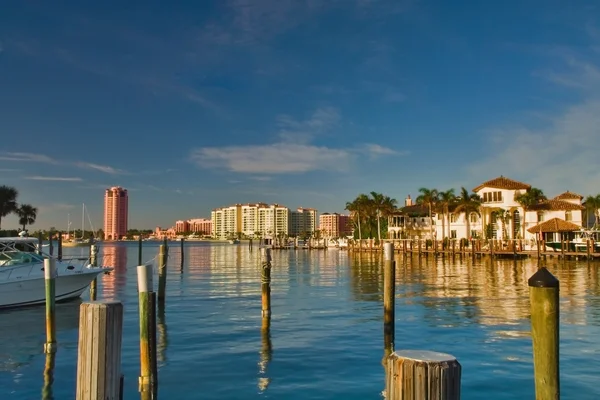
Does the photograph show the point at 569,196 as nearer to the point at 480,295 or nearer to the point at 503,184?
the point at 503,184

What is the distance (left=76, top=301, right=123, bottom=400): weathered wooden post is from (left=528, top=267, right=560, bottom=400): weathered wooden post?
4955 millimetres

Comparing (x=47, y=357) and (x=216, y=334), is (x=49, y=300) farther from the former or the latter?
(x=216, y=334)

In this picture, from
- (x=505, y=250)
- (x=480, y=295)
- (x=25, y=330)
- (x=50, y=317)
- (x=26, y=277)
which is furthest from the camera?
(x=505, y=250)

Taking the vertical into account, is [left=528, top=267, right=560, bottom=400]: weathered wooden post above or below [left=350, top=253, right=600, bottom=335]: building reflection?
above

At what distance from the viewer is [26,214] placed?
79.8 meters

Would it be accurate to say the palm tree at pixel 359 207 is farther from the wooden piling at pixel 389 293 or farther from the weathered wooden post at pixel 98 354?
the weathered wooden post at pixel 98 354

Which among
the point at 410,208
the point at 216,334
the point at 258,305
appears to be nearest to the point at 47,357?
the point at 216,334

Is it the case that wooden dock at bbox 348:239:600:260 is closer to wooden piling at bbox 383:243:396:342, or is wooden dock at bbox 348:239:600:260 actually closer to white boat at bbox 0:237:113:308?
wooden piling at bbox 383:243:396:342

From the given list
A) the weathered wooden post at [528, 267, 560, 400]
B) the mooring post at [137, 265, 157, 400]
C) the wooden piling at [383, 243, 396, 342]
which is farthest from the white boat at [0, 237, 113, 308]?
the weathered wooden post at [528, 267, 560, 400]

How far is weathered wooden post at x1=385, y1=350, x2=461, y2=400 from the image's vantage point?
4027mm

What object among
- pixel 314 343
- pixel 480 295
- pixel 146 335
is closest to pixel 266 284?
pixel 314 343

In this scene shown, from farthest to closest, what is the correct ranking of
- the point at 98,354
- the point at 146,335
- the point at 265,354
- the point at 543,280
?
the point at 265,354 → the point at 146,335 → the point at 543,280 → the point at 98,354

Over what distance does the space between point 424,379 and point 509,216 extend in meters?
77.8

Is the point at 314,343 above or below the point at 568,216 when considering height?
below
